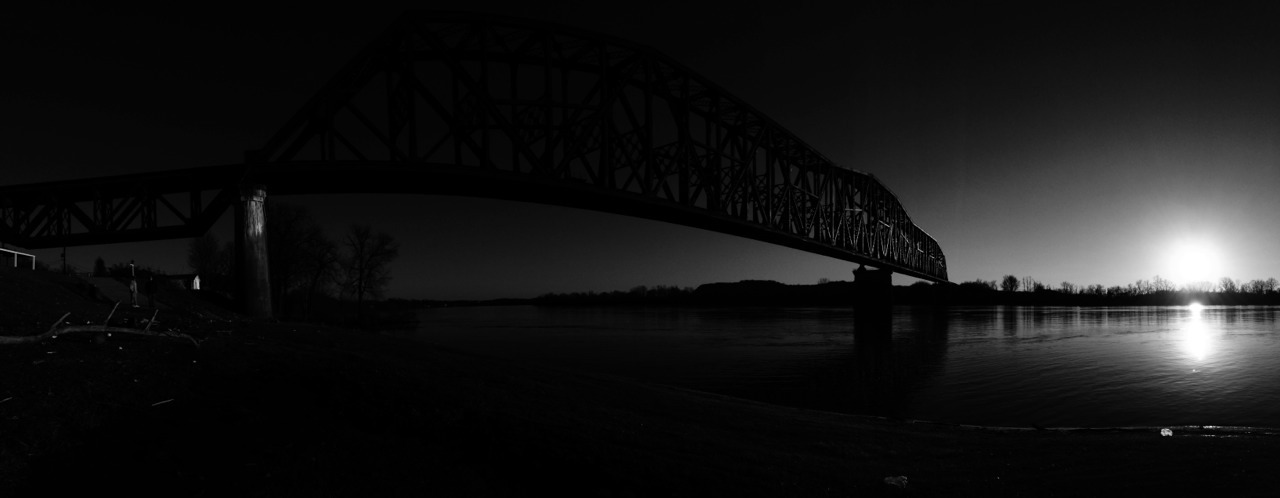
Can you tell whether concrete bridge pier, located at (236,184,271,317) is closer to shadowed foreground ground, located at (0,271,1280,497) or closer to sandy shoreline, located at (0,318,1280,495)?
shadowed foreground ground, located at (0,271,1280,497)

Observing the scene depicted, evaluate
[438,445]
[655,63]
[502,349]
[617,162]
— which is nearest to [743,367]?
[617,162]

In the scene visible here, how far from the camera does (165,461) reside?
8375mm

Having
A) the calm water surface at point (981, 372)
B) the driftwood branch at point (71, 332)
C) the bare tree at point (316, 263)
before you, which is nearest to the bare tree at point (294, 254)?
the bare tree at point (316, 263)

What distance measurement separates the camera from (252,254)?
2834cm

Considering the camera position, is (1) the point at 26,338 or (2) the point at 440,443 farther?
(1) the point at 26,338

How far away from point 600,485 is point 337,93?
3222 cm

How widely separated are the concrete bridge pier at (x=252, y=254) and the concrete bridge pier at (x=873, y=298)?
69.3 m

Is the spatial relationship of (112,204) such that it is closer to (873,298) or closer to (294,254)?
(294,254)

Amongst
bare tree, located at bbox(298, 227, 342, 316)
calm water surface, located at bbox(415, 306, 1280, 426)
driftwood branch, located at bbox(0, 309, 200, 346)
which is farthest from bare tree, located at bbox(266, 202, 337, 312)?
driftwood branch, located at bbox(0, 309, 200, 346)

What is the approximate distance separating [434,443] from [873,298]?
98058mm

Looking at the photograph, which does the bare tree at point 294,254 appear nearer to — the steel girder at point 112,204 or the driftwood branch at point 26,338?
the steel girder at point 112,204

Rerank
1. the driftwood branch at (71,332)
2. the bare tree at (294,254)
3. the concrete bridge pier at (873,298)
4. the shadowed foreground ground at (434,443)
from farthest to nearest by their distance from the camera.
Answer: the concrete bridge pier at (873,298)
the bare tree at (294,254)
the driftwood branch at (71,332)
the shadowed foreground ground at (434,443)


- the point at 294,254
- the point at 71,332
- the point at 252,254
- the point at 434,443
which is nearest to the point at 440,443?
the point at 434,443

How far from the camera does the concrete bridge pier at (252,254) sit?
1089 inches
